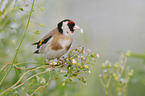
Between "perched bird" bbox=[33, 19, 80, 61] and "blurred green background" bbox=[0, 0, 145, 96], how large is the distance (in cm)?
16

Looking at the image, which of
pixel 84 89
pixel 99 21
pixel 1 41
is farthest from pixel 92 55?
pixel 99 21

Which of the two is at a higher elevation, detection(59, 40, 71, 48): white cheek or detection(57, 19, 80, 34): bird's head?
detection(57, 19, 80, 34): bird's head

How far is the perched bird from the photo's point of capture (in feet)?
2.81

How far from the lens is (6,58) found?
3.45ft

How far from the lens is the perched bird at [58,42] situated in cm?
86

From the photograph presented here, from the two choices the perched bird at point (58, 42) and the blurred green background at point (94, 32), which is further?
the blurred green background at point (94, 32)

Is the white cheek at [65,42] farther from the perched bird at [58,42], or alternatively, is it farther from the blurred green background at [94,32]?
the blurred green background at [94,32]

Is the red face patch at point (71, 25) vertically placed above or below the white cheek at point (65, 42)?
above

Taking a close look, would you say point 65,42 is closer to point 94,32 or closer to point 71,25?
point 71,25

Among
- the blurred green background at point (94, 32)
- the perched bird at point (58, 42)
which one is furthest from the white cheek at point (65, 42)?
the blurred green background at point (94, 32)

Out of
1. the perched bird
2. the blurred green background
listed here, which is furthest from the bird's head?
the blurred green background

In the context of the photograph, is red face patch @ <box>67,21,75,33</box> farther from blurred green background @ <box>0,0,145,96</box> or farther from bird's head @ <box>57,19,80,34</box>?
blurred green background @ <box>0,0,145,96</box>

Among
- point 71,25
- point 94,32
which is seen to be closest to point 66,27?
point 71,25

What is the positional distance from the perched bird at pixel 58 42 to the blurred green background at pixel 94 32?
162 mm
